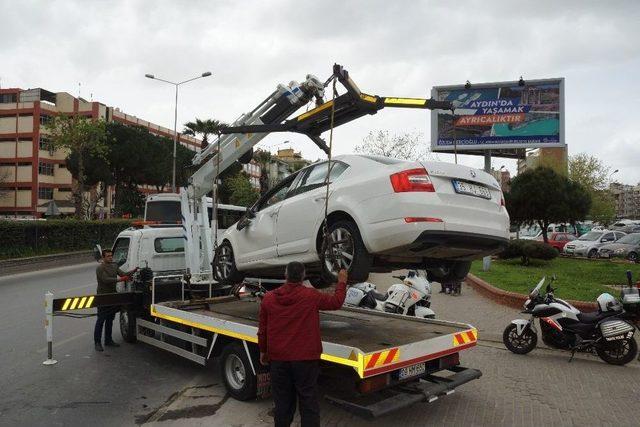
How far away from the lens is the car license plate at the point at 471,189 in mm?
4852

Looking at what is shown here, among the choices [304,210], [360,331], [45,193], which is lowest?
[360,331]

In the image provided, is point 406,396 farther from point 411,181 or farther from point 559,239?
point 559,239

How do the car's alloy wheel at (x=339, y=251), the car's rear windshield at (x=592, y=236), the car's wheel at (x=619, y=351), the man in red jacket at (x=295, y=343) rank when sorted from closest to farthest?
the man in red jacket at (x=295, y=343)
the car's alloy wheel at (x=339, y=251)
the car's wheel at (x=619, y=351)
the car's rear windshield at (x=592, y=236)

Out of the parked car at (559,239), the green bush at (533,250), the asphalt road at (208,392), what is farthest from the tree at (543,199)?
the asphalt road at (208,392)

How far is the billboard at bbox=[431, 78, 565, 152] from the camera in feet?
60.7

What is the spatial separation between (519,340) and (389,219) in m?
4.19

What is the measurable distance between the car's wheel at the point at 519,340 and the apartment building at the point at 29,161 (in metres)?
55.7

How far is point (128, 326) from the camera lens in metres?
8.60

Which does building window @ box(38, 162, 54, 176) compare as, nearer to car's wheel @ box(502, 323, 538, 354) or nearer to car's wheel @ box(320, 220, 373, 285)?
car's wheel @ box(502, 323, 538, 354)

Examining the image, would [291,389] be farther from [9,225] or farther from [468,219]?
[9,225]

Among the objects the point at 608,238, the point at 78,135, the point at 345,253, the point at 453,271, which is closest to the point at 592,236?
the point at 608,238

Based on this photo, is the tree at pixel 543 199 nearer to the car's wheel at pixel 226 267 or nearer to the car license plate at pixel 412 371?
the car's wheel at pixel 226 267

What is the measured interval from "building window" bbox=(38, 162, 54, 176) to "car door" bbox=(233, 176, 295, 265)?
6021 centimetres

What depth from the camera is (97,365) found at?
7332mm
